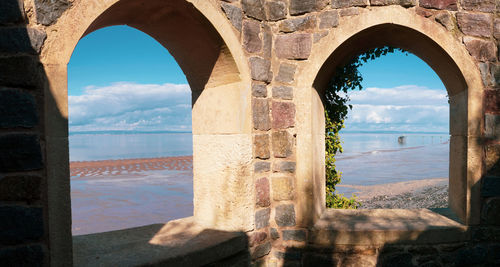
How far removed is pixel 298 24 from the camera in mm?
2922

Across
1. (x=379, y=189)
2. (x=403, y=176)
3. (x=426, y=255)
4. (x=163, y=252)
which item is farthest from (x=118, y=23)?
(x=403, y=176)

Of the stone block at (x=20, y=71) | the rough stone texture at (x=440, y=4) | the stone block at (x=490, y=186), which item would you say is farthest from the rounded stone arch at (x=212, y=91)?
the stone block at (x=490, y=186)

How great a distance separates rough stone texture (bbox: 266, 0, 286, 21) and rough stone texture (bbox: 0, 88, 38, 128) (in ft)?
6.38

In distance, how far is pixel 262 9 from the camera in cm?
284

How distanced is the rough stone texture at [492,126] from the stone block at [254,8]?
200 cm

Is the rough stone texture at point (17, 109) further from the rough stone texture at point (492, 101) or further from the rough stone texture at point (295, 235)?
the rough stone texture at point (492, 101)

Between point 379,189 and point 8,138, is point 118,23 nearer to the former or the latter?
point 8,138

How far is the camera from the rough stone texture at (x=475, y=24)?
2838mm

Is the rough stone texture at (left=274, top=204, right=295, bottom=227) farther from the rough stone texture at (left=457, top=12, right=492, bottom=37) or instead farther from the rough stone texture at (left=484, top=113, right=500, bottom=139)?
the rough stone texture at (left=457, top=12, right=492, bottom=37)

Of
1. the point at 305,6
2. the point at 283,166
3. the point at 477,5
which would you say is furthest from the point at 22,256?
the point at 477,5

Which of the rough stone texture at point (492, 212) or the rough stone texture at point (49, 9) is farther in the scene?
the rough stone texture at point (492, 212)

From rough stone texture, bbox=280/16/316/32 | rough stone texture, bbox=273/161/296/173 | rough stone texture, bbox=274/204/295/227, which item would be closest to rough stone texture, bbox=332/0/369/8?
rough stone texture, bbox=280/16/316/32

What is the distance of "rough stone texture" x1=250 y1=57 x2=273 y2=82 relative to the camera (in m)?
2.74

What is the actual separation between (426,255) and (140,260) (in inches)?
90.4
